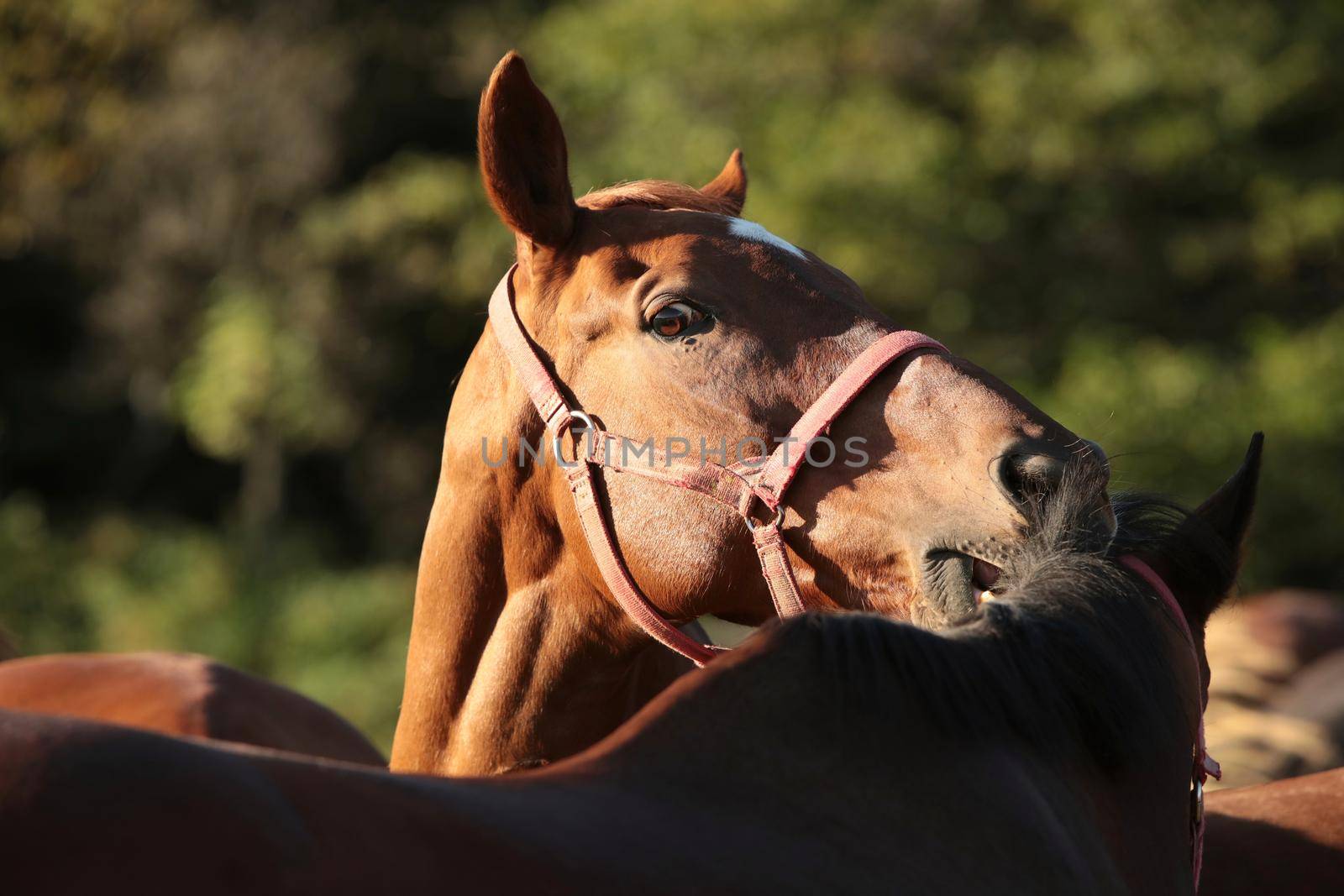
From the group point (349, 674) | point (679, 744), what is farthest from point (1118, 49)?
point (679, 744)

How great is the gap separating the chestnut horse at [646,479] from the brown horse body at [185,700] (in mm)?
1407

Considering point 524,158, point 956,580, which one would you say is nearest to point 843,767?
point 956,580

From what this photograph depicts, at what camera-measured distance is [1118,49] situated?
1148cm

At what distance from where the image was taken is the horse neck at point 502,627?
2.43 metres

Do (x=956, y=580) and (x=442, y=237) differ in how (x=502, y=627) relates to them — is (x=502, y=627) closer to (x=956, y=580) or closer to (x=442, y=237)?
(x=956, y=580)

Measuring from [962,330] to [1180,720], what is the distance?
10.2 metres

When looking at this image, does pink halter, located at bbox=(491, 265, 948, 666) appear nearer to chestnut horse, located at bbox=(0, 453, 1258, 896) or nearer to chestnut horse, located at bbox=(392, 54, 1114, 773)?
chestnut horse, located at bbox=(392, 54, 1114, 773)

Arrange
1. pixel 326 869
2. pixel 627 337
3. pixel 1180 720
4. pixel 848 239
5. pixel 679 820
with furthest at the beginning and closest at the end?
pixel 848 239
pixel 627 337
pixel 1180 720
pixel 679 820
pixel 326 869

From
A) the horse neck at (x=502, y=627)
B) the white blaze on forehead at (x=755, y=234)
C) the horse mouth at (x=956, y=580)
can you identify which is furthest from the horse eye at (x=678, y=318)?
the horse mouth at (x=956, y=580)

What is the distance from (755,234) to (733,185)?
1.98 feet

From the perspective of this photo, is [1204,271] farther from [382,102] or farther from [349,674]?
[382,102]

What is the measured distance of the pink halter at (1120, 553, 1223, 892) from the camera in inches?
74.5

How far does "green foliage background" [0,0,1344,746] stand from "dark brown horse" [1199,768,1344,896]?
627cm

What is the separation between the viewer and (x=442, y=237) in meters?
15.5
